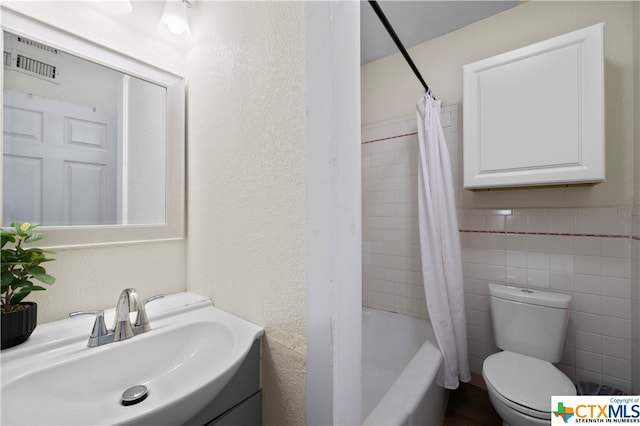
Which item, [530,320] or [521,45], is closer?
[530,320]

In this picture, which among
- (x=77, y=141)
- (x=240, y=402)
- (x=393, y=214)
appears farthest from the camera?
(x=393, y=214)

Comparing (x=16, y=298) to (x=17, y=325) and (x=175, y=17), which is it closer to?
(x=17, y=325)

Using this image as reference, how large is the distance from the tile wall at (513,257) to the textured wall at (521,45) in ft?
0.25

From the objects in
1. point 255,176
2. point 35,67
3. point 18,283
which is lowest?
point 18,283

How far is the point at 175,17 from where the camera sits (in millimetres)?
970

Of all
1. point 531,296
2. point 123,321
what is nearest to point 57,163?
point 123,321

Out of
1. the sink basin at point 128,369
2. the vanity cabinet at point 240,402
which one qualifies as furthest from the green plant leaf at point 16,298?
the vanity cabinet at point 240,402

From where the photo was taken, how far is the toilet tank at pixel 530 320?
131 cm

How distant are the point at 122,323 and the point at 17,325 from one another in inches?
8.2

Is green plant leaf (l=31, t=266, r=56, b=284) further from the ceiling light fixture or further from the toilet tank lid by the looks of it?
the toilet tank lid

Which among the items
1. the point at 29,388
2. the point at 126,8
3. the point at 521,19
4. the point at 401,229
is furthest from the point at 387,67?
the point at 29,388

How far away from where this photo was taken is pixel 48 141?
0.78 m

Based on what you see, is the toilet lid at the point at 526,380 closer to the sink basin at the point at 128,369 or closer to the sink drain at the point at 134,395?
the sink basin at the point at 128,369

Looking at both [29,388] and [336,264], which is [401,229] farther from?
[29,388]
